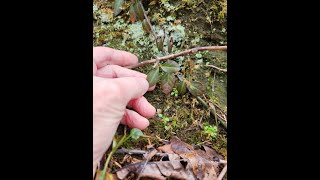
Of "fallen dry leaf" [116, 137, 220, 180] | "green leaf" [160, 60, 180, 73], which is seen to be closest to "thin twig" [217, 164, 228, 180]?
"fallen dry leaf" [116, 137, 220, 180]

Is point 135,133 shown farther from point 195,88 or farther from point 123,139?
point 195,88

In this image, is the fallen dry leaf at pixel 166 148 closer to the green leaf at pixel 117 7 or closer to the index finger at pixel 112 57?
the index finger at pixel 112 57

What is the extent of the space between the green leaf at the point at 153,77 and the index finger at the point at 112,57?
0.31ft

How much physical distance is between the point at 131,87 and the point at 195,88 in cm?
33

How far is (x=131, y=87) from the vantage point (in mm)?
2164

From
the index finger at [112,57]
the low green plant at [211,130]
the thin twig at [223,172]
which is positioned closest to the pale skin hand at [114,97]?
the index finger at [112,57]

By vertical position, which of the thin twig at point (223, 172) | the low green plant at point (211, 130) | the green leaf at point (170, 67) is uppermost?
the green leaf at point (170, 67)

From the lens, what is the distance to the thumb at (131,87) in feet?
6.98

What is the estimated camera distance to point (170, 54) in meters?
2.34

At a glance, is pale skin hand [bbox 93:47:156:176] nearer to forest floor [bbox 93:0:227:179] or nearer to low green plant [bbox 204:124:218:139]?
forest floor [bbox 93:0:227:179]

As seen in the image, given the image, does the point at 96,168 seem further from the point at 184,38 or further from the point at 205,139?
the point at 184,38

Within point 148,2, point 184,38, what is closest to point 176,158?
point 184,38

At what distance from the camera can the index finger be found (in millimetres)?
2287

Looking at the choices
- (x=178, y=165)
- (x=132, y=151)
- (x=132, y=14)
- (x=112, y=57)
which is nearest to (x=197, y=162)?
(x=178, y=165)
